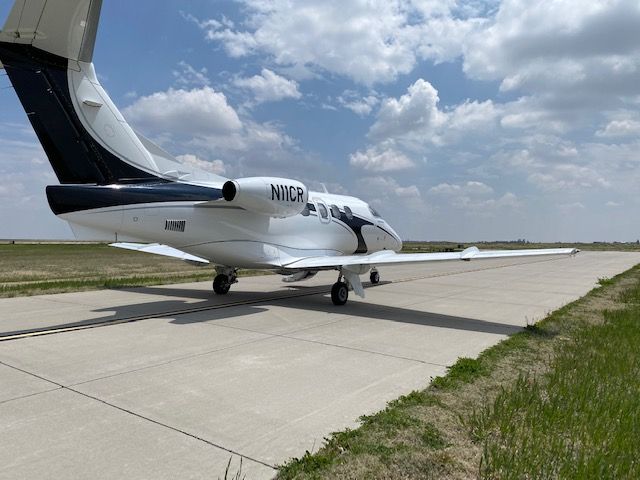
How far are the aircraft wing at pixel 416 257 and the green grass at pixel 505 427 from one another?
3570mm

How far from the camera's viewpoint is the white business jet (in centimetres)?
852

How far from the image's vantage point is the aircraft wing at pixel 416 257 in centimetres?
1055

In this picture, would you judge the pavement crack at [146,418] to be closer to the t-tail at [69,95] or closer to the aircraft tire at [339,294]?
the t-tail at [69,95]

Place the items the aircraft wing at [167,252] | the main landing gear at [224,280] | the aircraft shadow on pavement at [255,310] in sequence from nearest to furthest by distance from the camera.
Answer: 1. the aircraft shadow on pavement at [255,310]
2. the aircraft wing at [167,252]
3. the main landing gear at [224,280]

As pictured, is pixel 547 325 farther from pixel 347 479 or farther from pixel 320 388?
pixel 347 479

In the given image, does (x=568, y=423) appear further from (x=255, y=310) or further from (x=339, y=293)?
(x=339, y=293)

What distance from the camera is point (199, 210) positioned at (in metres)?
11.1

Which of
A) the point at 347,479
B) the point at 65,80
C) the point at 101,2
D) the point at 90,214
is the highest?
A: the point at 101,2

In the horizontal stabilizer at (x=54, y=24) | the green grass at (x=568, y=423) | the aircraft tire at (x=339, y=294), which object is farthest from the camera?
the aircraft tire at (x=339, y=294)

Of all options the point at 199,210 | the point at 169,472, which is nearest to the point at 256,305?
the point at 199,210

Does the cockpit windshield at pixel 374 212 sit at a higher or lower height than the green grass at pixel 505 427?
higher

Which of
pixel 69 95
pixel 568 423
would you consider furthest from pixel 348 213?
pixel 568 423

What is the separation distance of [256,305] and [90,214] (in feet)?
15.8

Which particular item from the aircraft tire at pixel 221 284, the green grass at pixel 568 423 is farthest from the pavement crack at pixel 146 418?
the aircraft tire at pixel 221 284
